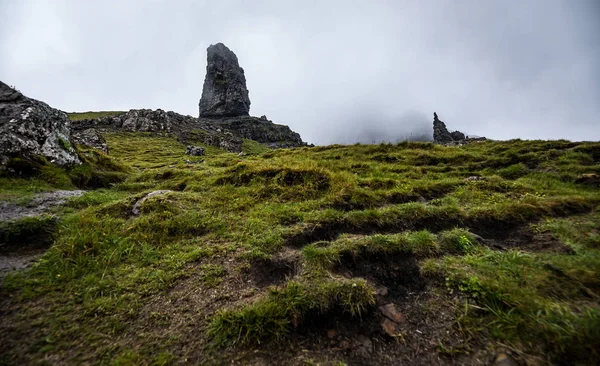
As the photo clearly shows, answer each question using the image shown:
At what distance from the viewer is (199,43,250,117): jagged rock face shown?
568ft

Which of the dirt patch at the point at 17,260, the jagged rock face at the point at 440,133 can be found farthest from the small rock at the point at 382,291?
the jagged rock face at the point at 440,133

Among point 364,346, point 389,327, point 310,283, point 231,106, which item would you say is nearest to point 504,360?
point 389,327

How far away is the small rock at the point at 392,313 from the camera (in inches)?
165

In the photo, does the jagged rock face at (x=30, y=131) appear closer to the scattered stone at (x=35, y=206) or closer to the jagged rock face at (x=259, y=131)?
the scattered stone at (x=35, y=206)

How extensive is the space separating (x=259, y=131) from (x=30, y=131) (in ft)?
518

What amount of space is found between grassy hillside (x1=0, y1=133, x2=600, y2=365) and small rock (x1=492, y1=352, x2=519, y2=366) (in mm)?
100

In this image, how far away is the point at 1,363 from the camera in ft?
10.6

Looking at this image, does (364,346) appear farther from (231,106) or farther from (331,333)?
(231,106)

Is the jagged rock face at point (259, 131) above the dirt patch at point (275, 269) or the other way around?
above

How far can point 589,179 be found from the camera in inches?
416

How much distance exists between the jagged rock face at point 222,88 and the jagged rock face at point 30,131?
172 m

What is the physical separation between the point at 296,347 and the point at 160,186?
10938 mm

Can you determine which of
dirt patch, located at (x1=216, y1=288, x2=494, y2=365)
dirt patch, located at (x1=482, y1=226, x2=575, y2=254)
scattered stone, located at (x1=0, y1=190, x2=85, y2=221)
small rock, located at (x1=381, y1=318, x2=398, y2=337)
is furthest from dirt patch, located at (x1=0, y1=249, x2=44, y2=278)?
dirt patch, located at (x1=482, y1=226, x2=575, y2=254)

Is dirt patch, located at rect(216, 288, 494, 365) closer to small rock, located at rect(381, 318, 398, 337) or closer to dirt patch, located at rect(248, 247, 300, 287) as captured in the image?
small rock, located at rect(381, 318, 398, 337)
